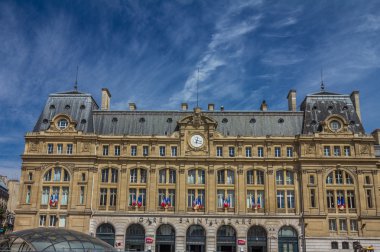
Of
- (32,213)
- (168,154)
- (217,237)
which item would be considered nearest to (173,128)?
Result: (168,154)

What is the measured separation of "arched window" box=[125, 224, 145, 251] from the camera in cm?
7169

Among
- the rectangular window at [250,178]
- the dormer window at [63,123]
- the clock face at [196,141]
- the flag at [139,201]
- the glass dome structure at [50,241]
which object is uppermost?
the dormer window at [63,123]

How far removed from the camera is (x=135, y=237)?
236 feet

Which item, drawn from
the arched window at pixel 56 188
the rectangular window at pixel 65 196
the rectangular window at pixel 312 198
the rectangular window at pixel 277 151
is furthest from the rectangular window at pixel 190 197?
the rectangular window at pixel 65 196

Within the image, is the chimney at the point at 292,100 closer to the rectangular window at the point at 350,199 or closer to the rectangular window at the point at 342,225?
the rectangular window at the point at 350,199

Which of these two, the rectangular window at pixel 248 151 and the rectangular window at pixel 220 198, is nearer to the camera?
the rectangular window at pixel 220 198

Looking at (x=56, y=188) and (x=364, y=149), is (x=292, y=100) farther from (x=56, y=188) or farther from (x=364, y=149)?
(x=56, y=188)

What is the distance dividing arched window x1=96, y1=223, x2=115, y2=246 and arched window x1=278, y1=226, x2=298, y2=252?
87.0 feet

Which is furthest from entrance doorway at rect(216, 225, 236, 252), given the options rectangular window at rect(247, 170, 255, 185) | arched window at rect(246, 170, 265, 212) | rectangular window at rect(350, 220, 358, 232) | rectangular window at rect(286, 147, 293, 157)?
rectangular window at rect(350, 220, 358, 232)

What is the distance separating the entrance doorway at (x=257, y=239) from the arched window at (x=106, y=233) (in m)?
21.7

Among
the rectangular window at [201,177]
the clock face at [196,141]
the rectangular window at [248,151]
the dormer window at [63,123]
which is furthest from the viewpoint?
the dormer window at [63,123]

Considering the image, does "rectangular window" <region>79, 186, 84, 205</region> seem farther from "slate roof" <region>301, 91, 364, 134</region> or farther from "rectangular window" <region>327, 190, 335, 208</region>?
"rectangular window" <region>327, 190, 335, 208</region>

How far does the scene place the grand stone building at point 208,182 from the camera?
71625 mm

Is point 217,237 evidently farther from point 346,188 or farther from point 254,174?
point 346,188
